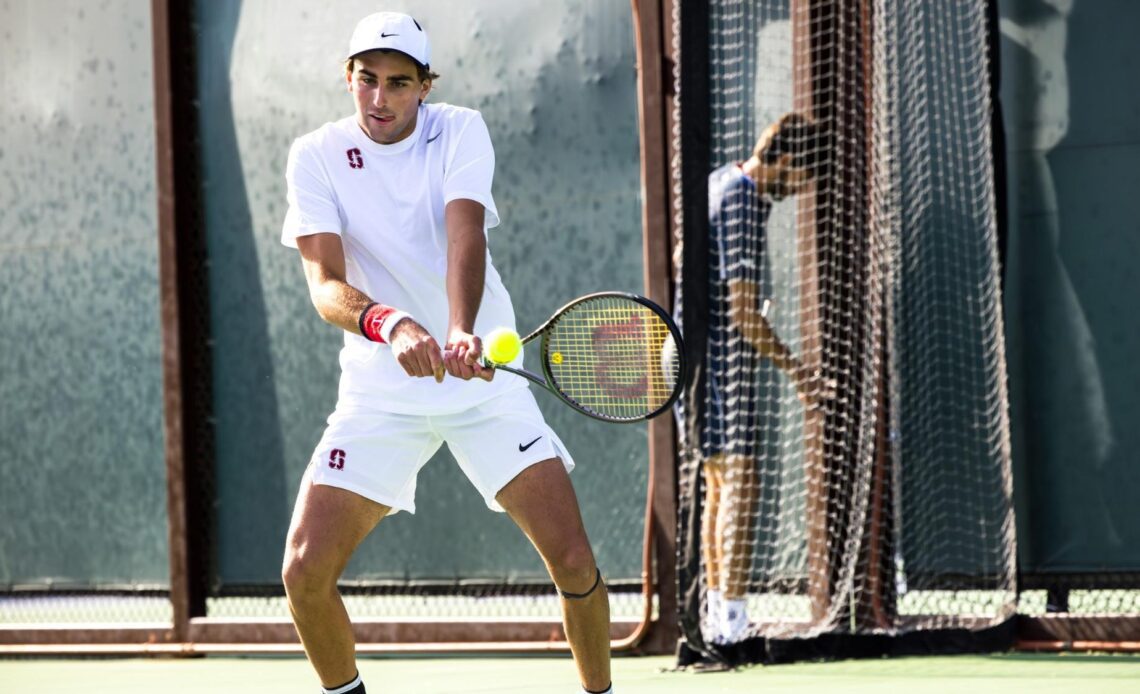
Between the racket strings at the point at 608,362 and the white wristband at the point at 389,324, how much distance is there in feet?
1.68

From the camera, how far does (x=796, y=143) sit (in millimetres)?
5301

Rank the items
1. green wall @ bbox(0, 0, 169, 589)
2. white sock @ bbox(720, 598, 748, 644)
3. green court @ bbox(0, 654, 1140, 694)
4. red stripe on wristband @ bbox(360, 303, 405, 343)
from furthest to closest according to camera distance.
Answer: green wall @ bbox(0, 0, 169, 589) → white sock @ bbox(720, 598, 748, 644) → green court @ bbox(0, 654, 1140, 694) → red stripe on wristband @ bbox(360, 303, 405, 343)

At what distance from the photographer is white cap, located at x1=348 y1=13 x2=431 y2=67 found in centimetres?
351

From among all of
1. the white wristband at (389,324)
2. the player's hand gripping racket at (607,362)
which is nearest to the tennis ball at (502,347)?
the white wristband at (389,324)

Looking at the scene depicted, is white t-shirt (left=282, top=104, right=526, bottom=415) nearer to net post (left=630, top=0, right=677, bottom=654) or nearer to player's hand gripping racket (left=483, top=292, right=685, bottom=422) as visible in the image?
player's hand gripping racket (left=483, top=292, right=685, bottom=422)

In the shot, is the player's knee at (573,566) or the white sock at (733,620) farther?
the white sock at (733,620)

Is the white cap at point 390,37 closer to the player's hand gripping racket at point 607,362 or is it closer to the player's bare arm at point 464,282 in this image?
the player's bare arm at point 464,282

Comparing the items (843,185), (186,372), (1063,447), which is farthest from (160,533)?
(1063,447)

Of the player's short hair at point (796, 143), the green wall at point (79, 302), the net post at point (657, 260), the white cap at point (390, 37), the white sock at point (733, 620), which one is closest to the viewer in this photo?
the white cap at point (390, 37)

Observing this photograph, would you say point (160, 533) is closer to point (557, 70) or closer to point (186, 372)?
point (186, 372)

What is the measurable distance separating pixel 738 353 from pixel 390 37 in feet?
6.74

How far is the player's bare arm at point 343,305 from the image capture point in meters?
3.19

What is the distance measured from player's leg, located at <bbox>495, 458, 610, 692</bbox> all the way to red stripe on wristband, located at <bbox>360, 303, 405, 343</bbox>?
48 cm

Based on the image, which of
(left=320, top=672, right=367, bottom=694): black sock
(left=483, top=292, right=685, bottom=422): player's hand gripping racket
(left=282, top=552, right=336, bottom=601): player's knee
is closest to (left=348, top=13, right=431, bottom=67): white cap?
(left=483, top=292, right=685, bottom=422): player's hand gripping racket
